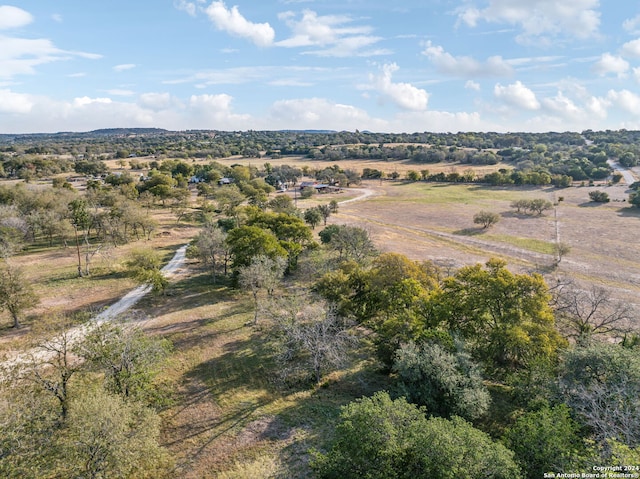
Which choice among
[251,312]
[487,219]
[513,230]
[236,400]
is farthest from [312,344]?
[513,230]

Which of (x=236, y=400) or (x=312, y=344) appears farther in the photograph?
(x=312, y=344)

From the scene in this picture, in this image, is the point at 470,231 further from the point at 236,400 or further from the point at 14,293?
the point at 14,293

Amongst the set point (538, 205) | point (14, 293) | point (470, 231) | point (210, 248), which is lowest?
point (14, 293)

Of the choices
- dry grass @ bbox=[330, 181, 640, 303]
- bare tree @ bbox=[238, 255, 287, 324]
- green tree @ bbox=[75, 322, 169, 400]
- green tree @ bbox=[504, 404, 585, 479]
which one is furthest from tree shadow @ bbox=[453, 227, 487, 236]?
green tree @ bbox=[75, 322, 169, 400]

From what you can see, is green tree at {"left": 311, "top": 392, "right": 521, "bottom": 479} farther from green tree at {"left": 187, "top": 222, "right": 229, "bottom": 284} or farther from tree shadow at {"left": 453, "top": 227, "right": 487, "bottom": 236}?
tree shadow at {"left": 453, "top": 227, "right": 487, "bottom": 236}

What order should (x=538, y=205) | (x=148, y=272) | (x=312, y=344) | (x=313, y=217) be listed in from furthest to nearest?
1. (x=538, y=205)
2. (x=313, y=217)
3. (x=148, y=272)
4. (x=312, y=344)

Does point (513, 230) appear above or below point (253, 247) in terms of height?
below

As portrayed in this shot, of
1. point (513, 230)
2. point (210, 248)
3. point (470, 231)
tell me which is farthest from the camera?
point (470, 231)
